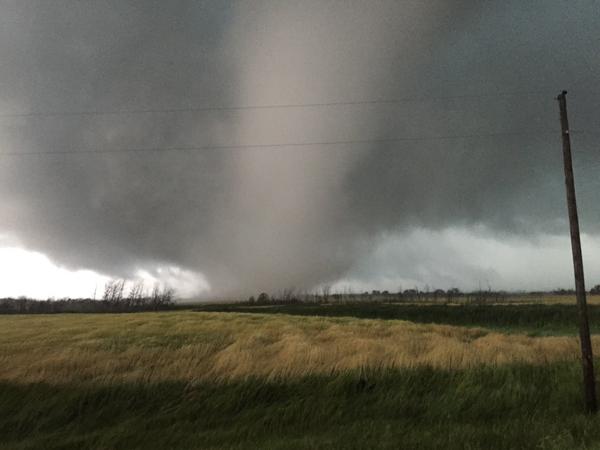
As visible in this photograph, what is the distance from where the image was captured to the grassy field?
10.1 m

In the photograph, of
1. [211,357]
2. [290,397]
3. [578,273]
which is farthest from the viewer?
[211,357]

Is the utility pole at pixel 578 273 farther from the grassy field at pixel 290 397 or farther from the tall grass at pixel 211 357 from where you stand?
the tall grass at pixel 211 357

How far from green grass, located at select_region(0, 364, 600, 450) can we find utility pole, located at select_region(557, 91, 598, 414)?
85 cm

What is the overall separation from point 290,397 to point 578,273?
1110 centimetres

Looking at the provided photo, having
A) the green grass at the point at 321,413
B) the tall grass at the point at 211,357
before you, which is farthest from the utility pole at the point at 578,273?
the tall grass at the point at 211,357

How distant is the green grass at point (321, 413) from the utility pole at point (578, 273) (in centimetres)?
85

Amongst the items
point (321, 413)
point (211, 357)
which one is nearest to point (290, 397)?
point (321, 413)

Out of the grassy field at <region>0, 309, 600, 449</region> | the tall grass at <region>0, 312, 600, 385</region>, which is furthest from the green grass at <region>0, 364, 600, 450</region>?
the tall grass at <region>0, 312, 600, 385</region>

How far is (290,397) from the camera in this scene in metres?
15.3

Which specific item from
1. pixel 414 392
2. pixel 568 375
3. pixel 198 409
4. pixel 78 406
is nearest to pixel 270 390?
pixel 198 409

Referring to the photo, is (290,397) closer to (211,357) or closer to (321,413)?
(321,413)

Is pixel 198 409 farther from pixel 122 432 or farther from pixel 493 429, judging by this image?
pixel 493 429

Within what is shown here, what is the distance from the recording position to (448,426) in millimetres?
10477

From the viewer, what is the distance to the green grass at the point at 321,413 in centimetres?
942
